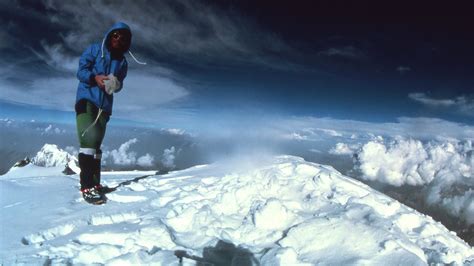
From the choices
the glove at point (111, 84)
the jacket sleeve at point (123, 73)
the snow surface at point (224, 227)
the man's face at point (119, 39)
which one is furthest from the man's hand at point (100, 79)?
the snow surface at point (224, 227)

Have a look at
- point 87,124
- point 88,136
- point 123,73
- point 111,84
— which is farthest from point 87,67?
point 88,136

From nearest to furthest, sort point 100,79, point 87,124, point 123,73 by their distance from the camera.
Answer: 1. point 100,79
2. point 87,124
3. point 123,73

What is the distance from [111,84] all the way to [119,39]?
0.87m

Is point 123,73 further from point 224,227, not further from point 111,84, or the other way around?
point 224,227

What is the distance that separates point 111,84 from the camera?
5.62 m

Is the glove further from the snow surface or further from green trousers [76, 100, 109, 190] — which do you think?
the snow surface

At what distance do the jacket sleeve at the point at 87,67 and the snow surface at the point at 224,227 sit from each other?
236 cm

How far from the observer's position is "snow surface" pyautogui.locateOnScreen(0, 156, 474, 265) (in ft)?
13.2

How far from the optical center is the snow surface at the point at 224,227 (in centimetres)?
402

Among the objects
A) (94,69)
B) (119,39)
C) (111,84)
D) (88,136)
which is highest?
(119,39)

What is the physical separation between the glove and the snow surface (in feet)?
7.16

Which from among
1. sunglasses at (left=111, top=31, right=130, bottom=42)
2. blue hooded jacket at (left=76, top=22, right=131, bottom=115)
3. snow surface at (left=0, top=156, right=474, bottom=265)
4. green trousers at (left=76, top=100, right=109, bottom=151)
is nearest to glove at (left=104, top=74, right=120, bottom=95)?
blue hooded jacket at (left=76, top=22, right=131, bottom=115)

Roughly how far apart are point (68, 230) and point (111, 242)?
902 millimetres

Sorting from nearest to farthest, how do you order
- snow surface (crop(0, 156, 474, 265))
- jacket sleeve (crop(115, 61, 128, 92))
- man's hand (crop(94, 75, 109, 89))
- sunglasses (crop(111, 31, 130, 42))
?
snow surface (crop(0, 156, 474, 265)), man's hand (crop(94, 75, 109, 89)), sunglasses (crop(111, 31, 130, 42)), jacket sleeve (crop(115, 61, 128, 92))
